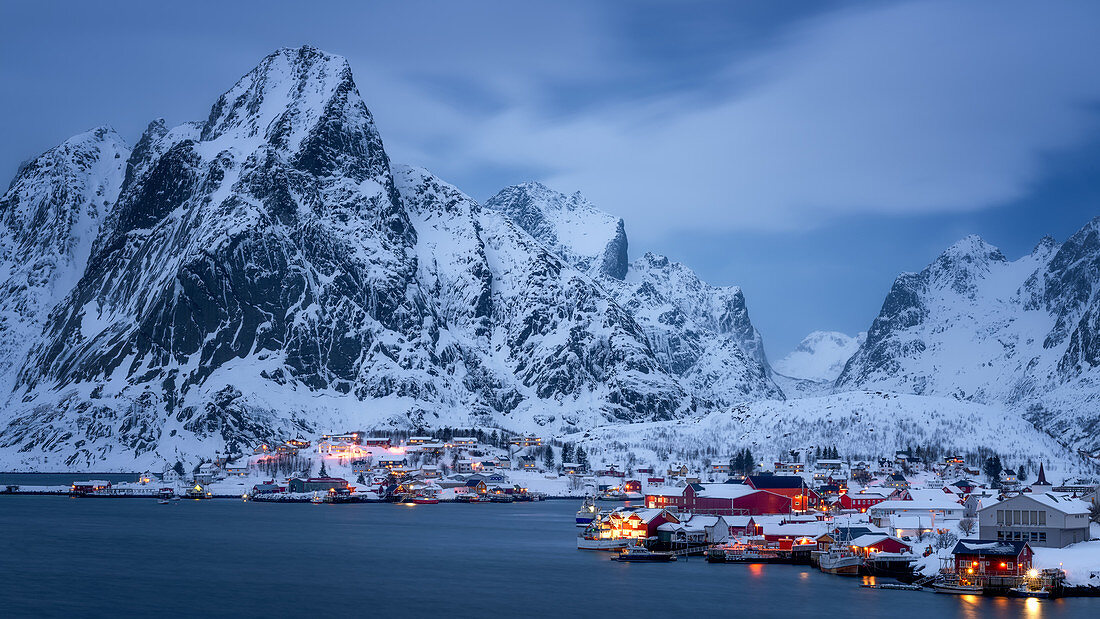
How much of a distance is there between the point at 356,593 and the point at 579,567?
1170 inches

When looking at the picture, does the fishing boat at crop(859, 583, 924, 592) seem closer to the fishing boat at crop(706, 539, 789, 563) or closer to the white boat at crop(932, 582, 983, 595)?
the white boat at crop(932, 582, 983, 595)

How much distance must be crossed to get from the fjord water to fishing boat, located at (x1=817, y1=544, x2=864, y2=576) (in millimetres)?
1641

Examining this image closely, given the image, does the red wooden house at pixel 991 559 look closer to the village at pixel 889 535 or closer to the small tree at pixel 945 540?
the village at pixel 889 535

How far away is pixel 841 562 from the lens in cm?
12706

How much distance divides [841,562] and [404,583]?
4379cm

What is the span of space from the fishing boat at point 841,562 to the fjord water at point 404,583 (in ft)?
5.38

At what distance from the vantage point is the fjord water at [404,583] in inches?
4008

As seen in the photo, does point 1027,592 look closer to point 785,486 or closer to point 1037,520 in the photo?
point 1037,520

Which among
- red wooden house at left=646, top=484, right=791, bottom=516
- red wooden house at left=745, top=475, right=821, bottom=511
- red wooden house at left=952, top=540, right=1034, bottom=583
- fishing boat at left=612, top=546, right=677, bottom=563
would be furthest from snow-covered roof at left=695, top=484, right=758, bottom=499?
red wooden house at left=952, top=540, right=1034, bottom=583

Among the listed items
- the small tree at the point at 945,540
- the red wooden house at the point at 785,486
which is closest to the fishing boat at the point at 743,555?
the small tree at the point at 945,540

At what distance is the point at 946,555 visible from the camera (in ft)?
416

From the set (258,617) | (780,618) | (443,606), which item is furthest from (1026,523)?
(258,617)

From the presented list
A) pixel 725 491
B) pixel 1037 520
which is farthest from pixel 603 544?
pixel 1037 520

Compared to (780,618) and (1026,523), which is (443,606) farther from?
(1026,523)
